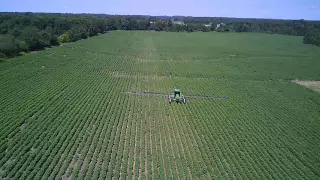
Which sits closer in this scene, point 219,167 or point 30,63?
point 219,167

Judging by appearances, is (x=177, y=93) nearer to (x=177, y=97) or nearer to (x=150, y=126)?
(x=177, y=97)

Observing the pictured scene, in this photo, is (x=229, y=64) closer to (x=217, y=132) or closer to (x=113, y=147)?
(x=217, y=132)

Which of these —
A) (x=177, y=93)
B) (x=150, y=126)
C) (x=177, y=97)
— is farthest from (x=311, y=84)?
(x=150, y=126)

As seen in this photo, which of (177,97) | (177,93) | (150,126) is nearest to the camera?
(150,126)

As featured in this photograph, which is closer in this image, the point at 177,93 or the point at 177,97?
the point at 177,97

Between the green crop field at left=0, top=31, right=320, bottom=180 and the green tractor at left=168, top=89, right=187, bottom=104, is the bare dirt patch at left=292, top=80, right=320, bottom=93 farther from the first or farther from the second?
the green tractor at left=168, top=89, right=187, bottom=104

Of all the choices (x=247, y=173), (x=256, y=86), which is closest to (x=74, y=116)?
(x=247, y=173)

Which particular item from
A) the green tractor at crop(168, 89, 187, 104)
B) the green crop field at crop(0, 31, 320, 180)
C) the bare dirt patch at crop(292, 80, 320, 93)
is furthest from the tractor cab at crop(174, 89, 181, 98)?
the bare dirt patch at crop(292, 80, 320, 93)

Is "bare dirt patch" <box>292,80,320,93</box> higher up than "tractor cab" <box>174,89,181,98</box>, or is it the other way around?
"tractor cab" <box>174,89,181,98</box>
